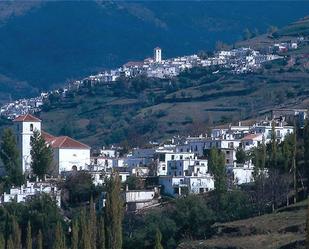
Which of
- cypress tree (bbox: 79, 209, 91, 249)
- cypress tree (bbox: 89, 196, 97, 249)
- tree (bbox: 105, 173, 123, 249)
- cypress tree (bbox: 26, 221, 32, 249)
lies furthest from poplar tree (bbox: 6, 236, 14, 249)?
tree (bbox: 105, 173, 123, 249)

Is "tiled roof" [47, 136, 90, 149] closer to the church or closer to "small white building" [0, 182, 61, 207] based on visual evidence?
the church

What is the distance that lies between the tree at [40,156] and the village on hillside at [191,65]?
70486mm

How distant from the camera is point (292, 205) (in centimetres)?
7106

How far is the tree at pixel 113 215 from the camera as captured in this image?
67500 mm

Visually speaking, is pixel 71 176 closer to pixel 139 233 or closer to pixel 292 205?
pixel 139 233

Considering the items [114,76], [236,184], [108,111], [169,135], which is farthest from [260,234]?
[114,76]

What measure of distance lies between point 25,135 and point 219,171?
20202 mm

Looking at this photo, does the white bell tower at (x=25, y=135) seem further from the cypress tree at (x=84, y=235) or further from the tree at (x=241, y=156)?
the cypress tree at (x=84, y=235)

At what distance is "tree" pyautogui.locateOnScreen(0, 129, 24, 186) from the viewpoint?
289 ft

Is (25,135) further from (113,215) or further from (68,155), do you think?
(113,215)

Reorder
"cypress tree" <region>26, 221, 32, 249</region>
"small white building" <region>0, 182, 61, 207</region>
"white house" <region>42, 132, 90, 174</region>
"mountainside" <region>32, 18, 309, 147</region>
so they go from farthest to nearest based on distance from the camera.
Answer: "mountainside" <region>32, 18, 309, 147</region>
"white house" <region>42, 132, 90, 174</region>
"small white building" <region>0, 182, 61, 207</region>
"cypress tree" <region>26, 221, 32, 249</region>

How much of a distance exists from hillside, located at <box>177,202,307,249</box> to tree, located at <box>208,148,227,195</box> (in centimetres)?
526

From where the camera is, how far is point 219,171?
76.9 meters

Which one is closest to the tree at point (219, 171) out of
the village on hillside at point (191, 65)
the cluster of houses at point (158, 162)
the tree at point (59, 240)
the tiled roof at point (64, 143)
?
the cluster of houses at point (158, 162)
